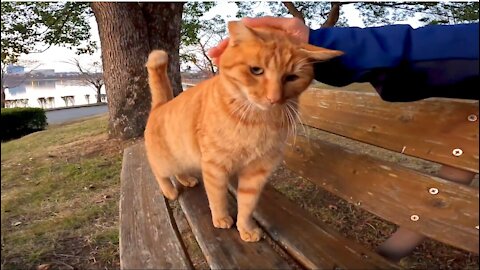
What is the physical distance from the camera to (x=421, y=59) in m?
0.64

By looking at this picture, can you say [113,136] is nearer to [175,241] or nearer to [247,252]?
[175,241]

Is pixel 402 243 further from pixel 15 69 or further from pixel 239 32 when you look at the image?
pixel 15 69

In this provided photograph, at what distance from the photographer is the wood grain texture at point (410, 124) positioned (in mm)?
630

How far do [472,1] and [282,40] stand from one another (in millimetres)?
768

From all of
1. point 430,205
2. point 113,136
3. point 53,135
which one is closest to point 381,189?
point 430,205

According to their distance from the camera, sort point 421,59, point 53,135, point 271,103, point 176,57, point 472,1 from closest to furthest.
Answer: point 421,59 < point 271,103 < point 53,135 < point 472,1 < point 176,57

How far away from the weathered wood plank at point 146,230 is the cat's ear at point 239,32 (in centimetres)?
47

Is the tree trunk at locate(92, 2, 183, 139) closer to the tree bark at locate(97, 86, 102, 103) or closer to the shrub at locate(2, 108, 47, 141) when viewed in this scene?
the tree bark at locate(97, 86, 102, 103)

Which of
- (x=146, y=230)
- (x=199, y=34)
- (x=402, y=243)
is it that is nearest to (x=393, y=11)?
(x=199, y=34)

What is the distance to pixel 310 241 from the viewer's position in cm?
81

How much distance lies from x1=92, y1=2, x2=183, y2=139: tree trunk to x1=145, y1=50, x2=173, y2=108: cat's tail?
418mm

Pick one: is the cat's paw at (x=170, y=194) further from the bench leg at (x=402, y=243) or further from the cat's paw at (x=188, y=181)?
the bench leg at (x=402, y=243)

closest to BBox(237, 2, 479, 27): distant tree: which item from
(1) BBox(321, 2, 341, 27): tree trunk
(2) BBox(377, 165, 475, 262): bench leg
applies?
(1) BBox(321, 2, 341, 27): tree trunk

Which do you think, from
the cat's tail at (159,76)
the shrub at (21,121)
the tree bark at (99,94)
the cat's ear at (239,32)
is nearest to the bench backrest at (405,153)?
the cat's ear at (239,32)
